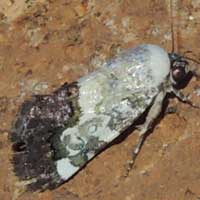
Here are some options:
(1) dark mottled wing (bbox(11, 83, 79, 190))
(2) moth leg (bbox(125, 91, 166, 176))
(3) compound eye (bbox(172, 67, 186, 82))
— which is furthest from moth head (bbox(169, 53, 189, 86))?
(1) dark mottled wing (bbox(11, 83, 79, 190))

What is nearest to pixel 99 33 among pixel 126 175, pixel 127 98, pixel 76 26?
pixel 76 26

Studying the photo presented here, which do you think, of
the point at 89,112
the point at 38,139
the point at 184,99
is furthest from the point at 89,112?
the point at 184,99

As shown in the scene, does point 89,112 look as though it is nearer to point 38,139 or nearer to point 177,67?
point 38,139

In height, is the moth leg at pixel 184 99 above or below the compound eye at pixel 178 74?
below

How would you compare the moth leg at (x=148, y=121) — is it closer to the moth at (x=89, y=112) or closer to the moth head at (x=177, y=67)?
the moth at (x=89, y=112)

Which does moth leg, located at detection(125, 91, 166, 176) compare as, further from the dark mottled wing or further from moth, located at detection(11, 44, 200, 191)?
the dark mottled wing

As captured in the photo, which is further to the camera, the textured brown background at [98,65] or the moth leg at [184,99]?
the moth leg at [184,99]

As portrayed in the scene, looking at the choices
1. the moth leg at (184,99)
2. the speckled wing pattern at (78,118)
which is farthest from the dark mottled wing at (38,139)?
the moth leg at (184,99)

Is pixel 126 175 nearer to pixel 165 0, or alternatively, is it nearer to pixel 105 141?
pixel 105 141
